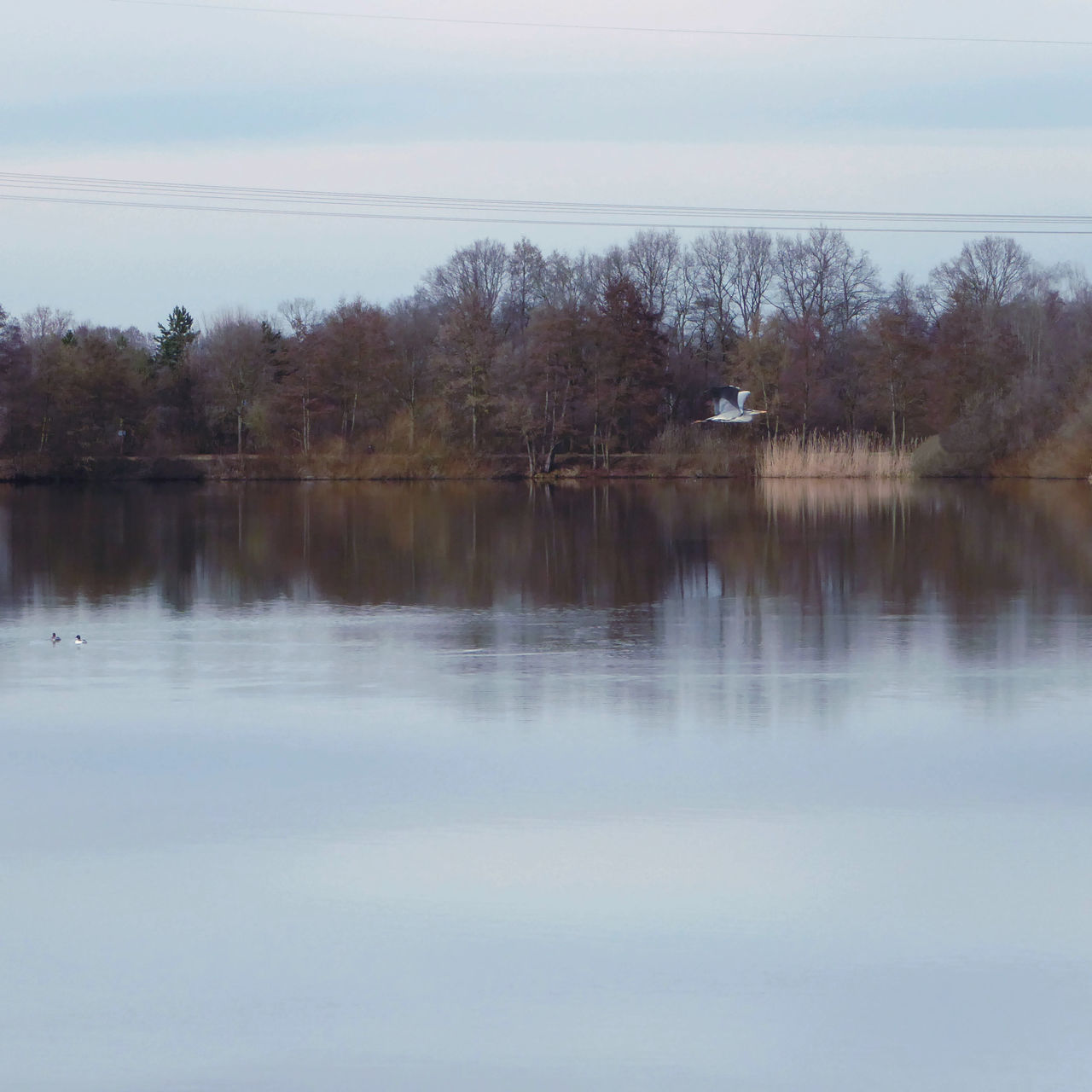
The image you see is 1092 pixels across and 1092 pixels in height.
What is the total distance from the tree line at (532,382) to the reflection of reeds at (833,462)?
10.8 ft

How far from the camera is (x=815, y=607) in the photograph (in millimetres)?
15414

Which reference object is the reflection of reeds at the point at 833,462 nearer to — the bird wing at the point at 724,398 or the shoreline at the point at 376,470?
the shoreline at the point at 376,470

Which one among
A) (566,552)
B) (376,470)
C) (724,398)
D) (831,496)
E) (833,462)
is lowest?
(566,552)

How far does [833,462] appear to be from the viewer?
55281 millimetres

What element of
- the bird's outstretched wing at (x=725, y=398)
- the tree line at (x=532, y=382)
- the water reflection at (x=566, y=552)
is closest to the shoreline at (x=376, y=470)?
the tree line at (x=532, y=382)

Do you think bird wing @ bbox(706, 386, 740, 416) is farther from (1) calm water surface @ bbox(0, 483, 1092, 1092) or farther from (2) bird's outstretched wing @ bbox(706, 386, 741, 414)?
(1) calm water surface @ bbox(0, 483, 1092, 1092)

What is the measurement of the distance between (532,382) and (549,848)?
174 ft

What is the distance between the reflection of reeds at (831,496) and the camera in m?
34.1

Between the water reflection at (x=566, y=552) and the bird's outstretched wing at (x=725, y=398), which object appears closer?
the water reflection at (x=566, y=552)

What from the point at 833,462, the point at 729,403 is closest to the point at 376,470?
the point at 833,462

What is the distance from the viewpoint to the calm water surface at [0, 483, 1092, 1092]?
4887 millimetres

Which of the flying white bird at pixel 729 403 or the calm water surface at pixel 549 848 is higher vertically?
the flying white bird at pixel 729 403

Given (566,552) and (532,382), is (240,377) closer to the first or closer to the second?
(532,382)

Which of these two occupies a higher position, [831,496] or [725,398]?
[725,398]
